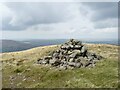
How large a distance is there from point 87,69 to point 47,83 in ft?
27.0

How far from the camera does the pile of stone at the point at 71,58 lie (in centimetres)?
4588

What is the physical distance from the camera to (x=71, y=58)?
157ft

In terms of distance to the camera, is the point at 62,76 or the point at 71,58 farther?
the point at 71,58

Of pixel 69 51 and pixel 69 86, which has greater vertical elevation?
pixel 69 51


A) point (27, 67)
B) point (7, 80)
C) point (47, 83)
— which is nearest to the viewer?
point (47, 83)

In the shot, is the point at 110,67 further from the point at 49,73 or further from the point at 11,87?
the point at 11,87

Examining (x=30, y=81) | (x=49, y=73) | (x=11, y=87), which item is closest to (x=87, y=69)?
(x=49, y=73)

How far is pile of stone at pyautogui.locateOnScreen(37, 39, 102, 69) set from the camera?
45.9 meters

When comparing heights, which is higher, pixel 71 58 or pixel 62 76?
pixel 71 58

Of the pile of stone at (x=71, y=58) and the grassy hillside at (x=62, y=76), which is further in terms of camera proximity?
the pile of stone at (x=71, y=58)

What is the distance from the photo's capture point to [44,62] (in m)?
49.3

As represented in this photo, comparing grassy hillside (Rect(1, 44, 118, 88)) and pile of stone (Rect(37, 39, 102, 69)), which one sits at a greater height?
pile of stone (Rect(37, 39, 102, 69))

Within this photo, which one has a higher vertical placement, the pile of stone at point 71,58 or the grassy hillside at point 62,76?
the pile of stone at point 71,58

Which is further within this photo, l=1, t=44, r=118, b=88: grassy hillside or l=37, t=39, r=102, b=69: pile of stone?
l=37, t=39, r=102, b=69: pile of stone
